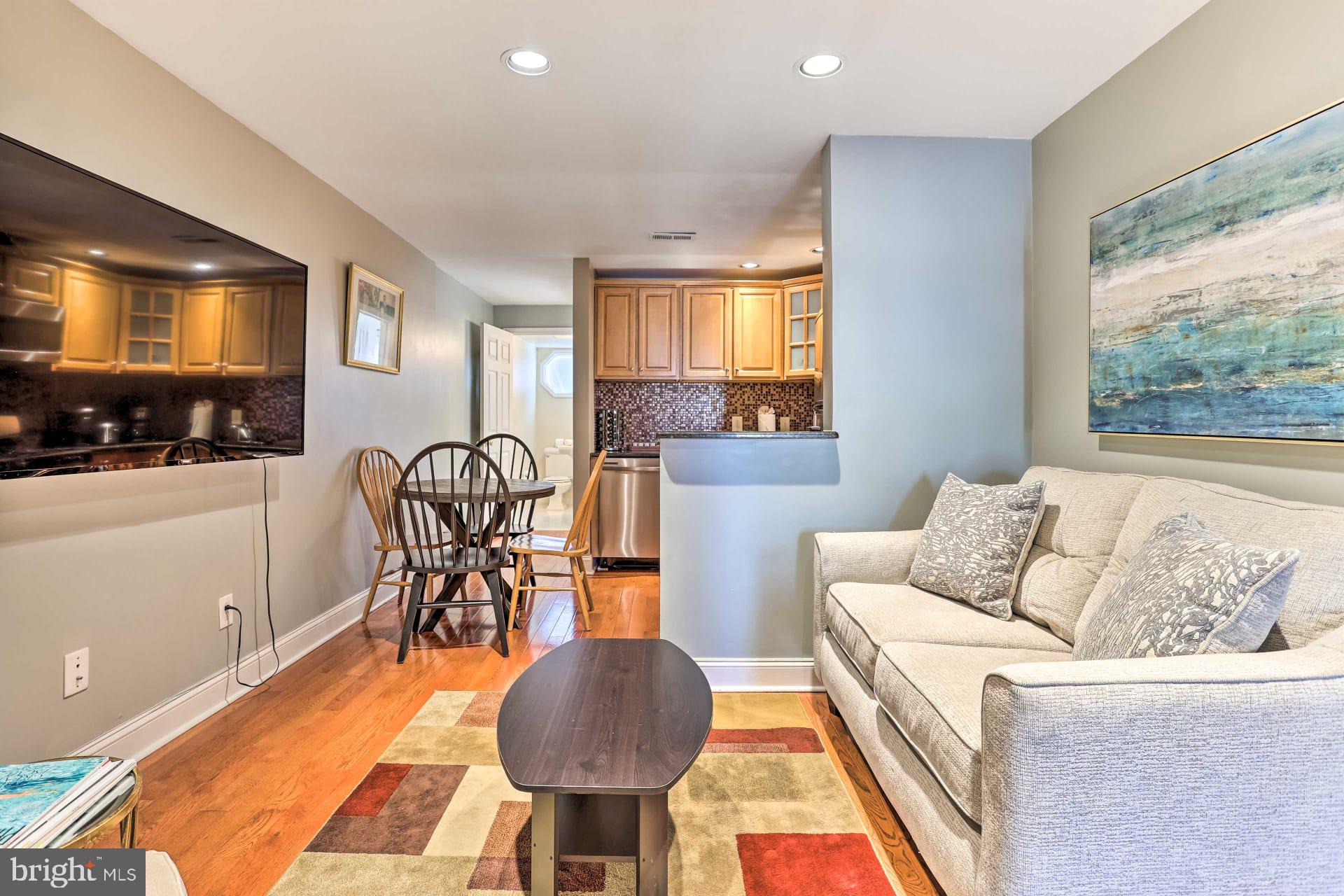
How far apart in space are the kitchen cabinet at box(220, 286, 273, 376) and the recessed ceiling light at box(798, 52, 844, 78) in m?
2.21

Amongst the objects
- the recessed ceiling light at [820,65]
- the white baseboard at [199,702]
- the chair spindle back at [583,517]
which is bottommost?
the white baseboard at [199,702]

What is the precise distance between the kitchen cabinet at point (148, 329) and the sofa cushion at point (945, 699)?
7.76 feet

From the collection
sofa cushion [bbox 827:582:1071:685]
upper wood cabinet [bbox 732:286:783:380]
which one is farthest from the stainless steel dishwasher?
sofa cushion [bbox 827:582:1071:685]

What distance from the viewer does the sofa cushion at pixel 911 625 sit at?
5.96 feet

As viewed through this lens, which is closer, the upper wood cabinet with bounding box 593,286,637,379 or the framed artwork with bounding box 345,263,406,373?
the framed artwork with bounding box 345,263,406,373

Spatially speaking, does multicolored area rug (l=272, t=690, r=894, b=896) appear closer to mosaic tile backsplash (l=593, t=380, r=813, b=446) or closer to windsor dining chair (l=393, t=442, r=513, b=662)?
windsor dining chair (l=393, t=442, r=513, b=662)

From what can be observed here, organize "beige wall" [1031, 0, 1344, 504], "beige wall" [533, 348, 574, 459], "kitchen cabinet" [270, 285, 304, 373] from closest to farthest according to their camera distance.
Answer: "beige wall" [1031, 0, 1344, 504] → "kitchen cabinet" [270, 285, 304, 373] → "beige wall" [533, 348, 574, 459]

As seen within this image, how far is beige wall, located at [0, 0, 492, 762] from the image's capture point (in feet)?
5.84

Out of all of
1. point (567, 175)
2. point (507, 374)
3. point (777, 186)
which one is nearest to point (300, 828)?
point (567, 175)

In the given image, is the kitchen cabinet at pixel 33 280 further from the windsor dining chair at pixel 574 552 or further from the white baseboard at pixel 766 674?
the white baseboard at pixel 766 674

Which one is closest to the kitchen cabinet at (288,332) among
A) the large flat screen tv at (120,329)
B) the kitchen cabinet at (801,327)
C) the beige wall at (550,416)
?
the large flat screen tv at (120,329)

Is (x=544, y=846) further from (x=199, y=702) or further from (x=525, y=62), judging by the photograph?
(x=525, y=62)

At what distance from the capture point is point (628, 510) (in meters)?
4.98

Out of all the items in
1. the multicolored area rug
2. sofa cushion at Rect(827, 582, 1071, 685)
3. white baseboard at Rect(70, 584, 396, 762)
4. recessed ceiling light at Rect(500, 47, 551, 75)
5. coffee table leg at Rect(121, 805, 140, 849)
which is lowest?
the multicolored area rug
